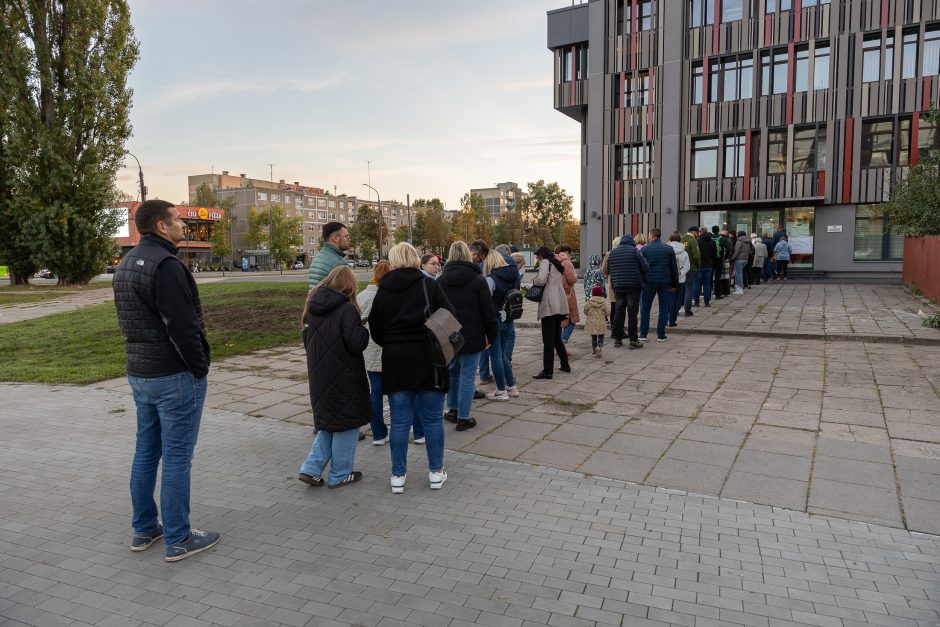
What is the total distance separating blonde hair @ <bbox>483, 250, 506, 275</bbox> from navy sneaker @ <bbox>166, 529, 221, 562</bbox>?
430 centimetres

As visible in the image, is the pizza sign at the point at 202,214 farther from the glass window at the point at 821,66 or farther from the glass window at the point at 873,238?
the glass window at the point at 873,238

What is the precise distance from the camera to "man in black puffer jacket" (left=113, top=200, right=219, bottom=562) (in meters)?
3.50

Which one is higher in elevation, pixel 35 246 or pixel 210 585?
pixel 35 246

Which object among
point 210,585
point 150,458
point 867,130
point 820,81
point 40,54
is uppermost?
point 40,54

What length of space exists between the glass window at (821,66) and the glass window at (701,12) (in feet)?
15.3

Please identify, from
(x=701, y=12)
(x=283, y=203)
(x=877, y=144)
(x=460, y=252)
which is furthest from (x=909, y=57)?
(x=283, y=203)

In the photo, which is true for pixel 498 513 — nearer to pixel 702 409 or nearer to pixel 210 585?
pixel 210 585

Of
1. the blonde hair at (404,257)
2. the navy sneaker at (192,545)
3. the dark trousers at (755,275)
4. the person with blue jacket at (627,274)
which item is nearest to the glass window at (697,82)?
the dark trousers at (755,275)

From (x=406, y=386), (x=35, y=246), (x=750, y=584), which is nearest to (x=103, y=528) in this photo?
(x=406, y=386)

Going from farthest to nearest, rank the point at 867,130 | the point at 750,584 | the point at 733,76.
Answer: the point at 733,76, the point at 867,130, the point at 750,584

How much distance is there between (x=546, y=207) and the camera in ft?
238

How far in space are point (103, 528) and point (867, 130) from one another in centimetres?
3010

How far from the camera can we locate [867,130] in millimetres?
25781

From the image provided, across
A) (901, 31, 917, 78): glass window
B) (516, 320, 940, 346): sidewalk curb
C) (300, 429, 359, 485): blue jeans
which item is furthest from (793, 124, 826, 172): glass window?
(300, 429, 359, 485): blue jeans
